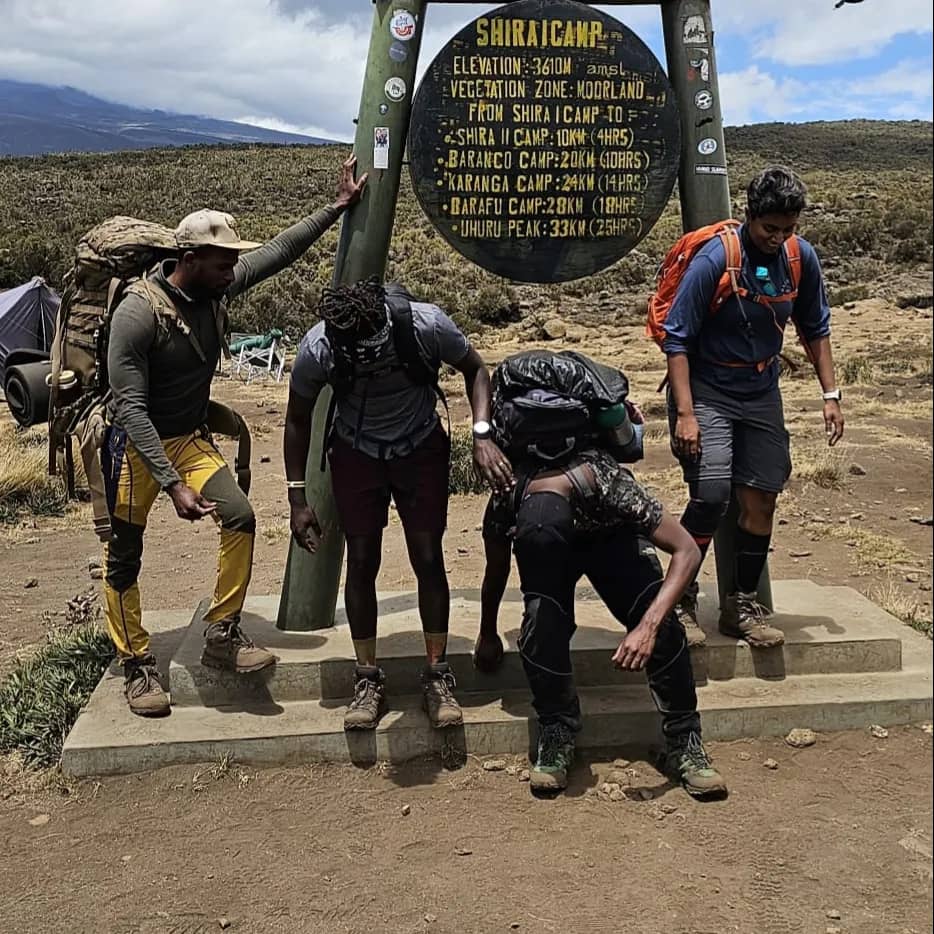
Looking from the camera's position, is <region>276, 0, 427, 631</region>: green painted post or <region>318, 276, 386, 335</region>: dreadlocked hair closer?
<region>318, 276, 386, 335</region>: dreadlocked hair

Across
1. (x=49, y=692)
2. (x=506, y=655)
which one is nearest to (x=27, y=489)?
(x=49, y=692)

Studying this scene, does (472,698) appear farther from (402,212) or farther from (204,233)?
(402,212)

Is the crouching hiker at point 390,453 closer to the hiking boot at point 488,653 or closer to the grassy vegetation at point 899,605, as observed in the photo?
the hiking boot at point 488,653

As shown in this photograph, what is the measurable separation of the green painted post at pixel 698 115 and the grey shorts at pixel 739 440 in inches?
19.3

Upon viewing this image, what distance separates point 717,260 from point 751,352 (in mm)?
357

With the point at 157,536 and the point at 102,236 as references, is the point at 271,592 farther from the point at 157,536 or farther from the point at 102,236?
the point at 102,236

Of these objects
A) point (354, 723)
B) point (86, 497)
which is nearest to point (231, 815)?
point (354, 723)

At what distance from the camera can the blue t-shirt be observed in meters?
3.65

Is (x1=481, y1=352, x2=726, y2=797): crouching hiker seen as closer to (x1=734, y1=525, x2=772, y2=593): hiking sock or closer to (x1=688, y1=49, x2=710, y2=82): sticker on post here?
(x1=734, y1=525, x2=772, y2=593): hiking sock

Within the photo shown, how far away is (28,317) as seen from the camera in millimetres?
15695

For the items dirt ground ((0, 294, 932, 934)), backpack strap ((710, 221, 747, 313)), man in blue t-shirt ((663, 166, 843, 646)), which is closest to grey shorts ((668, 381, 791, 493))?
man in blue t-shirt ((663, 166, 843, 646))

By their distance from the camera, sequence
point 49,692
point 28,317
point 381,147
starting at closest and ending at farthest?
point 381,147
point 49,692
point 28,317

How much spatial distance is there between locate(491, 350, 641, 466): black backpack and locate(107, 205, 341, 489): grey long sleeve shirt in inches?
42.4

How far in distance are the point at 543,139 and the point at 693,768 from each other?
238 centimetres
